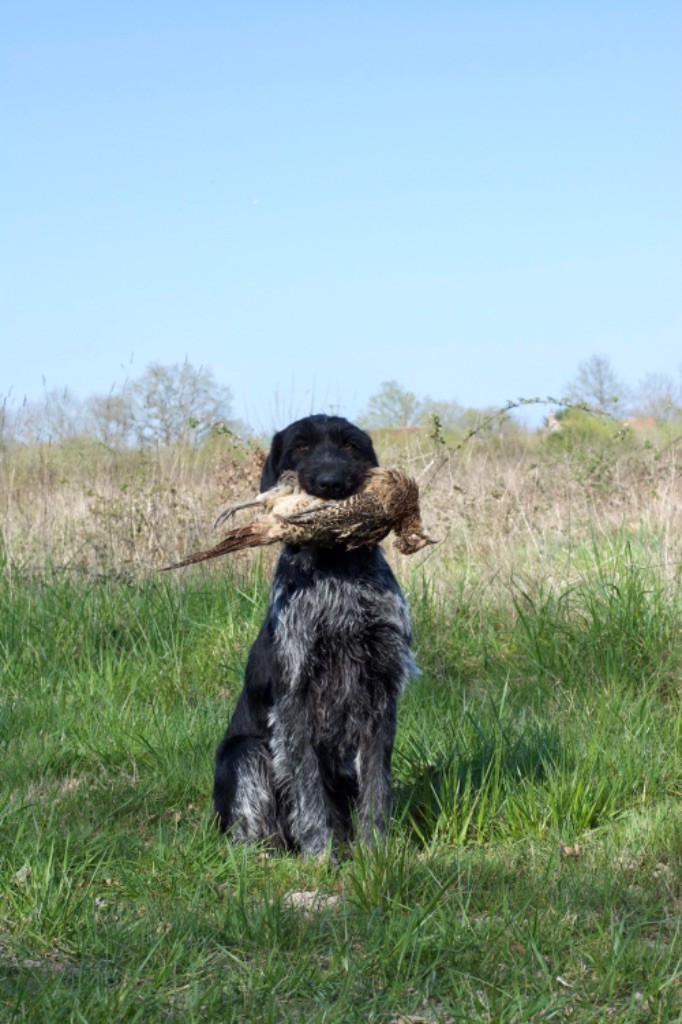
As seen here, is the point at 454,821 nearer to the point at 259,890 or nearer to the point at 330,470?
the point at 259,890

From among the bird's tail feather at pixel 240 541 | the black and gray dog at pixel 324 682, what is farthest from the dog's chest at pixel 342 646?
the bird's tail feather at pixel 240 541

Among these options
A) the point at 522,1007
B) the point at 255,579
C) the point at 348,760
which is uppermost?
the point at 255,579

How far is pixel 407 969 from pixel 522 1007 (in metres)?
0.35

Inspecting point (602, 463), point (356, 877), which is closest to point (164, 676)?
point (356, 877)

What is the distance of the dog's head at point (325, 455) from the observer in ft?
13.8

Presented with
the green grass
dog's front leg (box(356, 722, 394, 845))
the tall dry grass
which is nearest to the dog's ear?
dog's front leg (box(356, 722, 394, 845))

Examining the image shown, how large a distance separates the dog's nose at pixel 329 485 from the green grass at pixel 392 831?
1242mm

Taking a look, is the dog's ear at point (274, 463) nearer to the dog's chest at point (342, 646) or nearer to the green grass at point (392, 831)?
the dog's chest at point (342, 646)

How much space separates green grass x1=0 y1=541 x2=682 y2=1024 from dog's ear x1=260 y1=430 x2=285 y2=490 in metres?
1.33

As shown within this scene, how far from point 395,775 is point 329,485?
1395mm

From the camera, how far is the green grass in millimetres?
3037

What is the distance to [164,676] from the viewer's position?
614 centimetres

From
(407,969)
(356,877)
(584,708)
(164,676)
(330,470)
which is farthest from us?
(164,676)

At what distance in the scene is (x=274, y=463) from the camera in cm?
462
